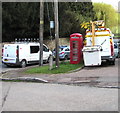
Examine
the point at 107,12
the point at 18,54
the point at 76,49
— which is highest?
the point at 107,12

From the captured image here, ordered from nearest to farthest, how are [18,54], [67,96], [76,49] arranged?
[67,96]
[76,49]
[18,54]

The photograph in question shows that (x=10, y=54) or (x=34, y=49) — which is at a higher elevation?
(x=34, y=49)

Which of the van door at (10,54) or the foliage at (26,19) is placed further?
the foliage at (26,19)

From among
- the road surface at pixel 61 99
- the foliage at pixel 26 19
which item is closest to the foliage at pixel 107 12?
the foliage at pixel 26 19

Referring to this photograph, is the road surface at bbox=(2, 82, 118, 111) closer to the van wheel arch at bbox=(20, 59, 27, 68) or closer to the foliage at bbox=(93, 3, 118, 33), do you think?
the van wheel arch at bbox=(20, 59, 27, 68)

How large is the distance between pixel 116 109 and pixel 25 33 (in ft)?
82.5

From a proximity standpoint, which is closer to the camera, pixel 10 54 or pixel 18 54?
pixel 18 54

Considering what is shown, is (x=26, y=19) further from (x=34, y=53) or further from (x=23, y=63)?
(x=23, y=63)

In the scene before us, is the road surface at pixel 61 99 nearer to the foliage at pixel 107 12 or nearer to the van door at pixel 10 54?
the van door at pixel 10 54

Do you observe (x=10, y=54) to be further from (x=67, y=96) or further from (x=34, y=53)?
(x=67, y=96)

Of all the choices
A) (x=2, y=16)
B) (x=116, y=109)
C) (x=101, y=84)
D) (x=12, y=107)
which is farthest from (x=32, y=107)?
(x=2, y=16)

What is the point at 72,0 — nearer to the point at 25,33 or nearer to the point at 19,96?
the point at 25,33

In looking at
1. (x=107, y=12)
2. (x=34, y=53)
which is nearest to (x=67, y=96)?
(x=34, y=53)

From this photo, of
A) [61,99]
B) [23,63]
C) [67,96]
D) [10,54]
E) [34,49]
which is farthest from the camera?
[34,49]
